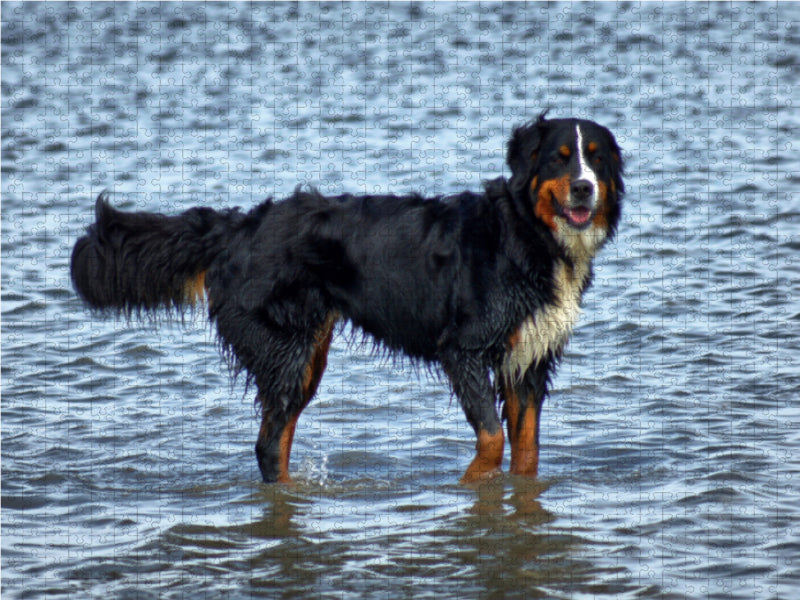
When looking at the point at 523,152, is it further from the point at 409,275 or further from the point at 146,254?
the point at 146,254

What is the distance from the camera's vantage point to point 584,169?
5.93 m

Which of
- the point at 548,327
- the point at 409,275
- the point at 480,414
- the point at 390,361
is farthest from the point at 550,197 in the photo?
the point at 390,361

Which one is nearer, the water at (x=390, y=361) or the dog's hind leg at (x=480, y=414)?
the water at (x=390, y=361)

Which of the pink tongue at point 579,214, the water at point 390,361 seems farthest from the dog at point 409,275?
the water at point 390,361

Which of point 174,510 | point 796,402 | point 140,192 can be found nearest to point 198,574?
point 174,510

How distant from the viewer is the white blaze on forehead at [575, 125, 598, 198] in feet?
19.4

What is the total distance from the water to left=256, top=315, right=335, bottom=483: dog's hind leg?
14 centimetres

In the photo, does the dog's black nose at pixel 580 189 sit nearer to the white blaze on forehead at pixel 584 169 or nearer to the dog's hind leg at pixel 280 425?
the white blaze on forehead at pixel 584 169

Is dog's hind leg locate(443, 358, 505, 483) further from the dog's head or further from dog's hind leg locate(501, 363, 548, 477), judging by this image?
the dog's head

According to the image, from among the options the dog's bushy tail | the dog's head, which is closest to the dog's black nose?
the dog's head

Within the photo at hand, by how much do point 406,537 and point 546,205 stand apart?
1712mm

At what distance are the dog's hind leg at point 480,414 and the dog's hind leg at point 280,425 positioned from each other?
30.5 inches

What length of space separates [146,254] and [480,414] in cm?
187

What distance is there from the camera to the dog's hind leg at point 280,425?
A: 634 centimetres
